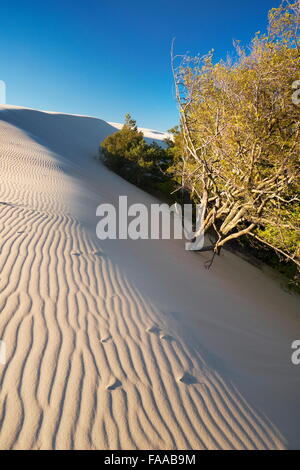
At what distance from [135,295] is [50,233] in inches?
98.1

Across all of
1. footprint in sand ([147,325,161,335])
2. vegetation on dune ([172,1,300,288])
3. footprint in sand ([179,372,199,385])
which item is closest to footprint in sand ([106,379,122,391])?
footprint in sand ([179,372,199,385])

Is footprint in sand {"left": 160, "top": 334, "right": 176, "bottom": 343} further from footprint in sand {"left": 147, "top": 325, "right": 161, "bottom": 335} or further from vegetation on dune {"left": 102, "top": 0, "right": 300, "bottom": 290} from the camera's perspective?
vegetation on dune {"left": 102, "top": 0, "right": 300, "bottom": 290}

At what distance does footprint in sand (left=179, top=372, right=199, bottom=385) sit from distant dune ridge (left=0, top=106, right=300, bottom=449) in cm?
1

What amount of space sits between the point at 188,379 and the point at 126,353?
76cm

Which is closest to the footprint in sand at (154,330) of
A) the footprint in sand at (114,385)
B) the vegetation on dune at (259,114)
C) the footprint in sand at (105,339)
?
the footprint in sand at (105,339)

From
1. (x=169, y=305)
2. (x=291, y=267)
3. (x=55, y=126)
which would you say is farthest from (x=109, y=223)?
(x=55, y=126)

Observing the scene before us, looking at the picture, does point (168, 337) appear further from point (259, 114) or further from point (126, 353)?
point (259, 114)

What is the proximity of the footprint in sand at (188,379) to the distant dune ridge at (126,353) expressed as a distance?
1 centimetres

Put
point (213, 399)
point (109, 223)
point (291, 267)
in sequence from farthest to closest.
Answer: point (291, 267) < point (109, 223) < point (213, 399)

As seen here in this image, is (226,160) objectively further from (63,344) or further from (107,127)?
(107,127)

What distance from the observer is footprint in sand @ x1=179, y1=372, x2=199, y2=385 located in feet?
8.00

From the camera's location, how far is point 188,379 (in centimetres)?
248

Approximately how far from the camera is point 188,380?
2465 millimetres

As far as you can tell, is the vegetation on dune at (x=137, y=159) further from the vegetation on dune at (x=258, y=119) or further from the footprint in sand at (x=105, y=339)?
the footprint in sand at (x=105, y=339)
